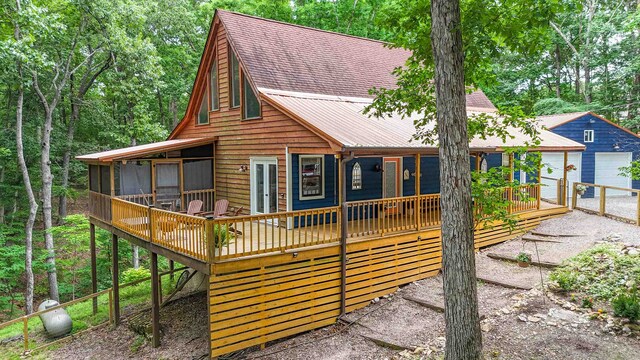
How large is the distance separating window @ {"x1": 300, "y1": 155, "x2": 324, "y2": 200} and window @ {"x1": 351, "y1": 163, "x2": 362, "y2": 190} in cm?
114

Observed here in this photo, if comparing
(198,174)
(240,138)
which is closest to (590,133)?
(240,138)

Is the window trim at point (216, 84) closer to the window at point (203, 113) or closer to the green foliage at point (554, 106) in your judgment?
the window at point (203, 113)

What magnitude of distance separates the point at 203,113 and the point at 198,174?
8.08 ft

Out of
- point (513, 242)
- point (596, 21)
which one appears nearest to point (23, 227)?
point (513, 242)

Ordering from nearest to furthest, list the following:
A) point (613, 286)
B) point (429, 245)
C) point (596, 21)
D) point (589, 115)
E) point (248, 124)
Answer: point (613, 286), point (429, 245), point (248, 124), point (589, 115), point (596, 21)

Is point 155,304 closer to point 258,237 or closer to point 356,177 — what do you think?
point 258,237

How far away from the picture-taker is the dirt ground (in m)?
Answer: 6.60

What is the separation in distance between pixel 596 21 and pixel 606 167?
9161 millimetres

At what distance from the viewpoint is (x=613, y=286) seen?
320 inches

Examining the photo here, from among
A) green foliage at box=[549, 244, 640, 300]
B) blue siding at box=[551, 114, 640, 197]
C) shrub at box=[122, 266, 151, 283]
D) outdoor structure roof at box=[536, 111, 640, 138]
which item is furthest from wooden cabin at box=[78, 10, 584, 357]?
shrub at box=[122, 266, 151, 283]

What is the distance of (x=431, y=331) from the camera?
320 inches

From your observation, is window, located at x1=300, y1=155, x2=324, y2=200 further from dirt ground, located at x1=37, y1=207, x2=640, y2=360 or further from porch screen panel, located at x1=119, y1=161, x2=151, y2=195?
porch screen panel, located at x1=119, y1=161, x2=151, y2=195

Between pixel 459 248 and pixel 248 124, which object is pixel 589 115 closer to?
pixel 248 124

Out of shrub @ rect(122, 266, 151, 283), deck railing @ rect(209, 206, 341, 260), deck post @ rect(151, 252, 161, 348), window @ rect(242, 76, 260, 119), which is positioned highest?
window @ rect(242, 76, 260, 119)
